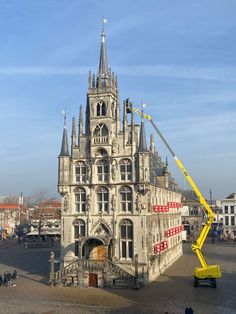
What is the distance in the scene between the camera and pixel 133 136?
4481cm

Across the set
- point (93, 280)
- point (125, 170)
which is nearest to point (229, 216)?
point (125, 170)

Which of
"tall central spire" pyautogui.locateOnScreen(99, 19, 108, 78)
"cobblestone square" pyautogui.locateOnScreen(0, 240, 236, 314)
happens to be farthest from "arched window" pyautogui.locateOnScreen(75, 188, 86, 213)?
"tall central spire" pyautogui.locateOnScreen(99, 19, 108, 78)

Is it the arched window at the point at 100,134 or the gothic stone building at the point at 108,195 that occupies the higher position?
the arched window at the point at 100,134

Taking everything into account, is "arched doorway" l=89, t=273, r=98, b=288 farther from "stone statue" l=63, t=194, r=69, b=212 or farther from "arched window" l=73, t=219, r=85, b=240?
"stone statue" l=63, t=194, r=69, b=212

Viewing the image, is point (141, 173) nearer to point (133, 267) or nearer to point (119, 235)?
point (119, 235)

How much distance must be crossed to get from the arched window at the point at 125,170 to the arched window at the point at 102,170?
1885mm

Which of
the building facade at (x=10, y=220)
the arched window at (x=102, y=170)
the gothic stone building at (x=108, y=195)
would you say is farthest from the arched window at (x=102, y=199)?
the building facade at (x=10, y=220)

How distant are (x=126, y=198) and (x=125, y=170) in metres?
3.30

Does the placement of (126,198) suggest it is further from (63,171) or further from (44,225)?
(44,225)

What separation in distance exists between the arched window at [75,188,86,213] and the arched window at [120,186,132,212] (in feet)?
15.9

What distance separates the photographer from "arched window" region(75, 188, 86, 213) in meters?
46.1

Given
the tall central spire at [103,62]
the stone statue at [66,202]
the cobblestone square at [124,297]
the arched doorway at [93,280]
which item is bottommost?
the cobblestone square at [124,297]

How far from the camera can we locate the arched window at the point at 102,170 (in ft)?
150

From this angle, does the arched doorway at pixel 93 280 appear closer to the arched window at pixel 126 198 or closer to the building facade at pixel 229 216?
the arched window at pixel 126 198
